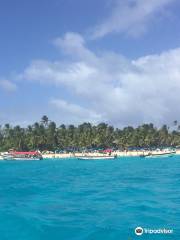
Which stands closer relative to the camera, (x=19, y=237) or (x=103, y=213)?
(x=19, y=237)

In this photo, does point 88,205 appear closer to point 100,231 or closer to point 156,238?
point 100,231

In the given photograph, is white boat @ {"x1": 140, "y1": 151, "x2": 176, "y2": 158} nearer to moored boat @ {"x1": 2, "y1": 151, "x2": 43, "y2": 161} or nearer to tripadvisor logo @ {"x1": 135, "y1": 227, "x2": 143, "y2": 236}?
moored boat @ {"x1": 2, "y1": 151, "x2": 43, "y2": 161}

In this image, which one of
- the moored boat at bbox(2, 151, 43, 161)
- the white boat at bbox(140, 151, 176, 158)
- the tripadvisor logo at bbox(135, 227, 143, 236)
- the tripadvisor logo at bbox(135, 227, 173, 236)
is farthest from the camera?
the moored boat at bbox(2, 151, 43, 161)

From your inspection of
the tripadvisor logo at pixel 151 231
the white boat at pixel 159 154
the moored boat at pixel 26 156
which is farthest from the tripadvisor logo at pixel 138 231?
the moored boat at pixel 26 156

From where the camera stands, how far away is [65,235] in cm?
1903

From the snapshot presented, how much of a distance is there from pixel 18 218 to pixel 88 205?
17.7ft

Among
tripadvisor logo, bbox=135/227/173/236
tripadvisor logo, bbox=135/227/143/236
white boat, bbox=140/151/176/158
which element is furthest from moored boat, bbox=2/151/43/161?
tripadvisor logo, bbox=135/227/173/236

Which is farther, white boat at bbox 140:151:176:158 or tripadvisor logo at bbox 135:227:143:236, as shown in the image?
white boat at bbox 140:151:176:158

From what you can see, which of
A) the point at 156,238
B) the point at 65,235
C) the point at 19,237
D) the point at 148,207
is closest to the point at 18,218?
the point at 19,237

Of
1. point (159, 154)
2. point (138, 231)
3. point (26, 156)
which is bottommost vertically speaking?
point (138, 231)

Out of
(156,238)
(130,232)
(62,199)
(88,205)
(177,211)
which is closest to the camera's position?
(156,238)

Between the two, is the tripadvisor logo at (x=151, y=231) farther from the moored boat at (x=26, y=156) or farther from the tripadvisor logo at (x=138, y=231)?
the moored boat at (x=26, y=156)

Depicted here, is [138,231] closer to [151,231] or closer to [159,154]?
[151,231]

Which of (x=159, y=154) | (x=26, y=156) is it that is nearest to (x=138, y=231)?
(x=159, y=154)
